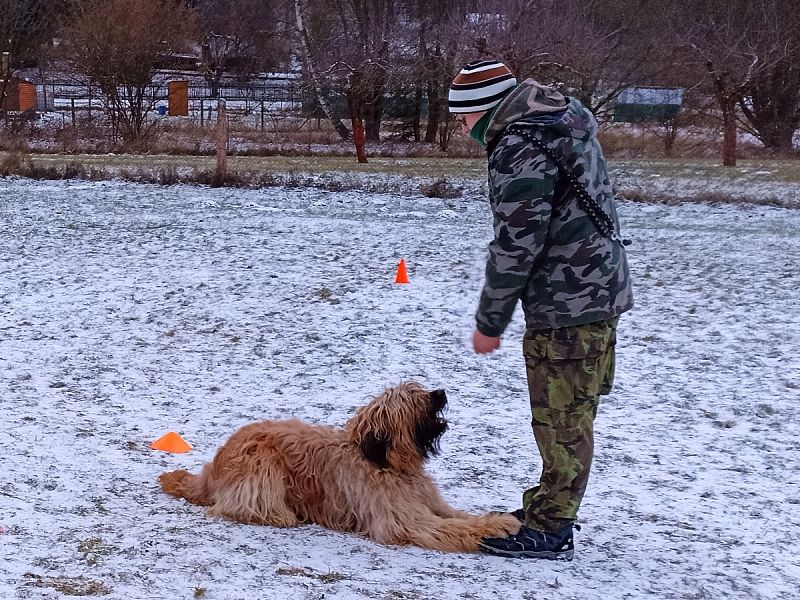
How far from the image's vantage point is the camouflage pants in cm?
321

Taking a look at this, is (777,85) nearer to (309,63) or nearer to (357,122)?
(357,122)

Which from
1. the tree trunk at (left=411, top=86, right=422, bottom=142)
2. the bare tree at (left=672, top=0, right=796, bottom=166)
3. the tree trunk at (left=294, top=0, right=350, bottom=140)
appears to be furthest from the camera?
the tree trunk at (left=411, top=86, right=422, bottom=142)

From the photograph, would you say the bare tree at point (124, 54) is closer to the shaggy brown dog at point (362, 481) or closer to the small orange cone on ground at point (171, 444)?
the small orange cone on ground at point (171, 444)

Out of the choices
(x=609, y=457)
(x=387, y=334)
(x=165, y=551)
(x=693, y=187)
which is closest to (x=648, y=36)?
(x=693, y=187)

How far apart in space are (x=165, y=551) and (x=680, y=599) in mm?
1828

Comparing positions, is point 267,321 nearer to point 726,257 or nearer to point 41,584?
point 41,584

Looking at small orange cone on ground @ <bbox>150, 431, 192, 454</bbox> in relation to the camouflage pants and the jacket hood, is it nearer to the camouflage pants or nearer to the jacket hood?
the camouflage pants

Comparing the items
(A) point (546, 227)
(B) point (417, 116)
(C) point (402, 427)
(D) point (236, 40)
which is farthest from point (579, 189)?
(D) point (236, 40)

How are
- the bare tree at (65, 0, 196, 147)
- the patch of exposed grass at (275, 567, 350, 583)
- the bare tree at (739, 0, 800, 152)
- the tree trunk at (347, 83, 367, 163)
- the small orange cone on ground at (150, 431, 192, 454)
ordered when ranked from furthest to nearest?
1. the bare tree at (65, 0, 196, 147)
2. the bare tree at (739, 0, 800, 152)
3. the tree trunk at (347, 83, 367, 163)
4. the small orange cone on ground at (150, 431, 192, 454)
5. the patch of exposed grass at (275, 567, 350, 583)

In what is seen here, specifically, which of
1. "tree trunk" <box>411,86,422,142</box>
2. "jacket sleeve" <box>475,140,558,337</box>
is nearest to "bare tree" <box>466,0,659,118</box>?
"tree trunk" <box>411,86,422,142</box>

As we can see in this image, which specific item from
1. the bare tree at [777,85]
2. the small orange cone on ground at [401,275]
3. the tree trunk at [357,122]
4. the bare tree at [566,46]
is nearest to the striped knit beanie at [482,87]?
the small orange cone on ground at [401,275]

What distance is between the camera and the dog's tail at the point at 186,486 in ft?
13.0

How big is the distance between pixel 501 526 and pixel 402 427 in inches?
21.6

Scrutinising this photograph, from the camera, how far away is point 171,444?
460cm
